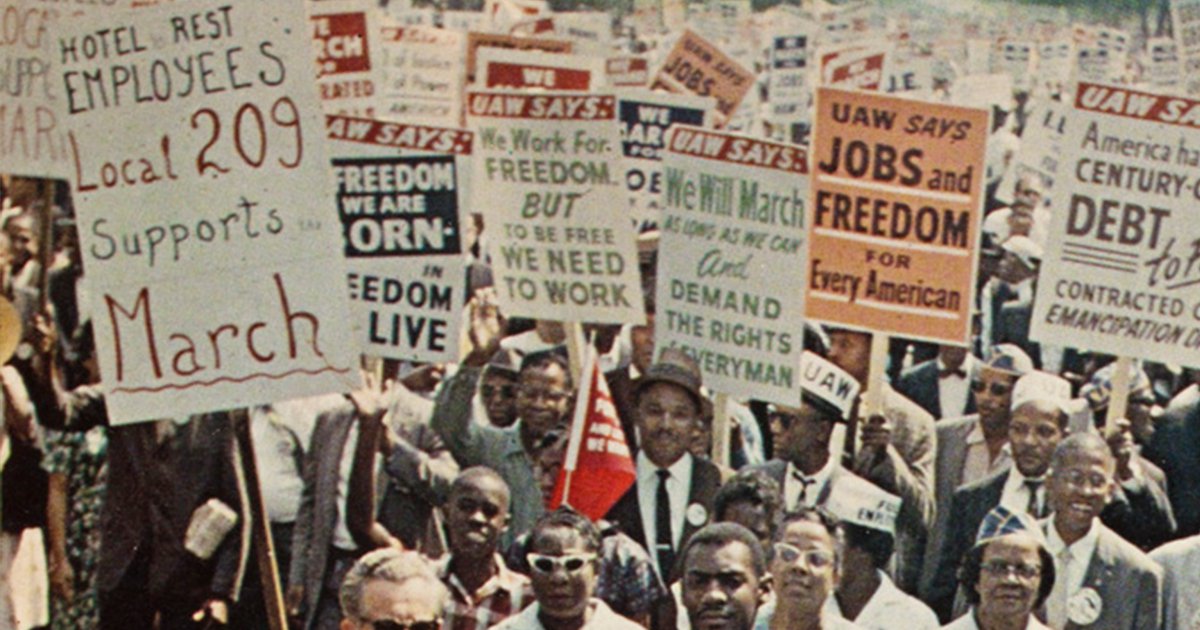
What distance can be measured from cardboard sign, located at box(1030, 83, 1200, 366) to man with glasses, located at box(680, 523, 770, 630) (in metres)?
3.21

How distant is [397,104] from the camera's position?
1561 centimetres

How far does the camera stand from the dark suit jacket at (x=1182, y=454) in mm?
11906

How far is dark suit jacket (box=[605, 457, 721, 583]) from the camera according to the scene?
975 cm

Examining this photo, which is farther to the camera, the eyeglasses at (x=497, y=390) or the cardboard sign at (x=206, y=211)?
the eyeglasses at (x=497, y=390)

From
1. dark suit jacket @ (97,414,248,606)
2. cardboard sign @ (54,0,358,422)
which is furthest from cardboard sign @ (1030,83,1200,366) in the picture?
cardboard sign @ (54,0,358,422)

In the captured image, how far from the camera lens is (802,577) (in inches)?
340

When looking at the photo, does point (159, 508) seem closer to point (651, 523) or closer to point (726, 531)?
point (651, 523)

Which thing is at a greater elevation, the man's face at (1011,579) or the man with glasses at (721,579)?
the man with glasses at (721,579)

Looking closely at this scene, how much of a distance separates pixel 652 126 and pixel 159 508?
13.5 ft

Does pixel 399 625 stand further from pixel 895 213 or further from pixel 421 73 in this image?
pixel 421 73

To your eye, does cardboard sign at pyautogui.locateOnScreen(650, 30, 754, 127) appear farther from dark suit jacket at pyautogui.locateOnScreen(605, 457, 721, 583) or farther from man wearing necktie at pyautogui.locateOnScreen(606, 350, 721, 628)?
dark suit jacket at pyautogui.locateOnScreen(605, 457, 721, 583)

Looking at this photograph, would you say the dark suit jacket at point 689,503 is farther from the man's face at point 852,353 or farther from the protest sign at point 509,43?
the protest sign at point 509,43

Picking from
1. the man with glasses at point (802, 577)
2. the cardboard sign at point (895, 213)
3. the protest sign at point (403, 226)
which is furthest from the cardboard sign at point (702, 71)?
the man with glasses at point (802, 577)

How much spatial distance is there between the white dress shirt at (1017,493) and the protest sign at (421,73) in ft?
18.0
